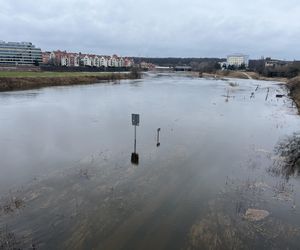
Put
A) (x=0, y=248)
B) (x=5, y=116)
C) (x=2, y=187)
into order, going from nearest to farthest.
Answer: (x=0, y=248) → (x=2, y=187) → (x=5, y=116)

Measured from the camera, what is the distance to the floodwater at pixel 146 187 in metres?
8.37

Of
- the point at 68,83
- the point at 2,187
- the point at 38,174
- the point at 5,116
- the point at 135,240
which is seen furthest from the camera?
the point at 68,83

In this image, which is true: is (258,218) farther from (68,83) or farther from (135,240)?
(68,83)

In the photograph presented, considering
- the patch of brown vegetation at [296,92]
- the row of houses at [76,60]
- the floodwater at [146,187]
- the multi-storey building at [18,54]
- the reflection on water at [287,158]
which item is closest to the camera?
the floodwater at [146,187]

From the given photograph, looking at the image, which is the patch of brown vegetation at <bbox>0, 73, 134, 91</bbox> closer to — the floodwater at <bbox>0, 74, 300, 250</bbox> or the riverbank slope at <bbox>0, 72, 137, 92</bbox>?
the riverbank slope at <bbox>0, 72, 137, 92</bbox>

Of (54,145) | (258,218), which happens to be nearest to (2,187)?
(54,145)

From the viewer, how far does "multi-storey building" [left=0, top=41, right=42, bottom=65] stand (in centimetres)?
14038

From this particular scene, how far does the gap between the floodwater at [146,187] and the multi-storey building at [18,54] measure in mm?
133958

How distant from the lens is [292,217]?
9.64 metres

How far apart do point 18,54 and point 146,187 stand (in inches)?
5909

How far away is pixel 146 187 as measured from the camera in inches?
456

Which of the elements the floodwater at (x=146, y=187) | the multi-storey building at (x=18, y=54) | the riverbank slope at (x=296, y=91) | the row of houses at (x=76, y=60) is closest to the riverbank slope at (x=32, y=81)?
the floodwater at (x=146, y=187)

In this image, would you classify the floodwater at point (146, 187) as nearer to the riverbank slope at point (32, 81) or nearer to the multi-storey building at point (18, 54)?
the riverbank slope at point (32, 81)

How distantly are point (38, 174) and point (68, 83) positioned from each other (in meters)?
52.2
